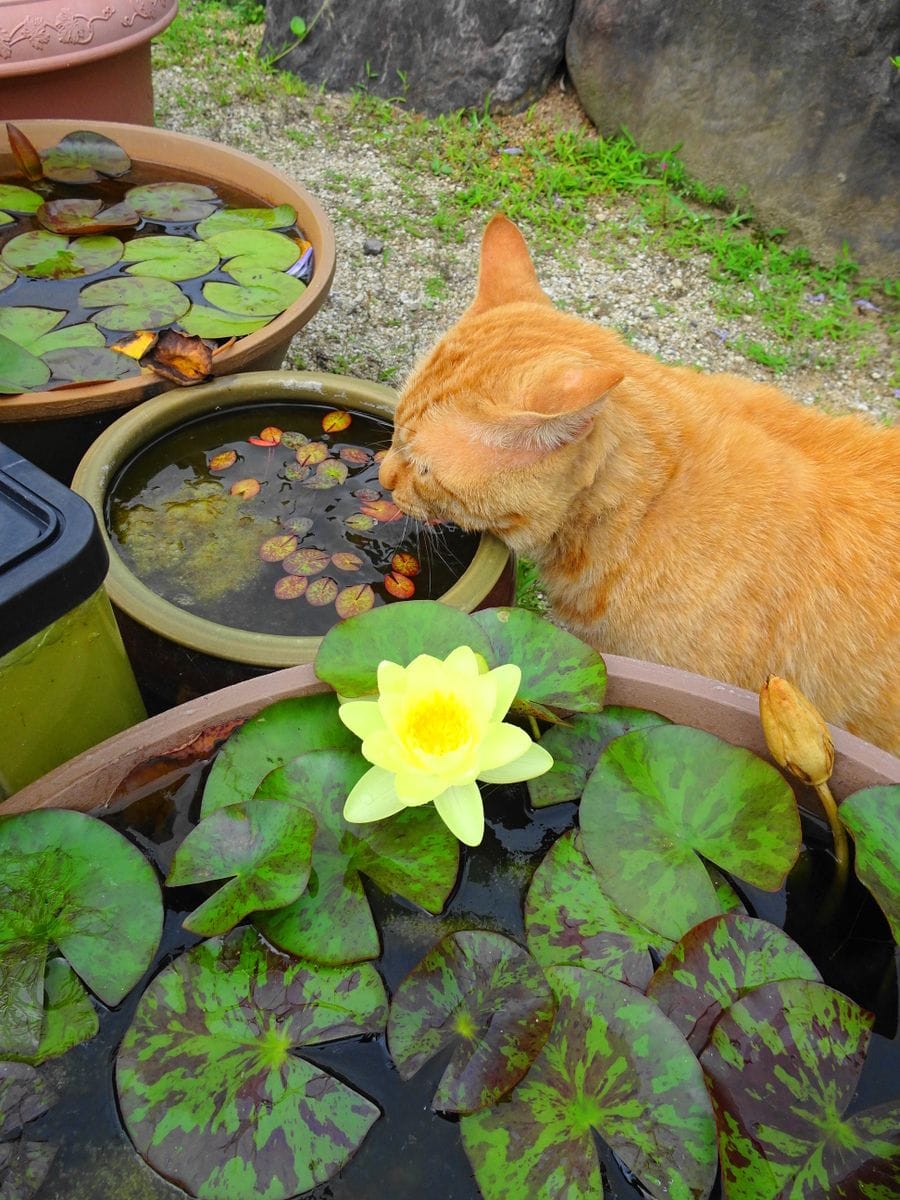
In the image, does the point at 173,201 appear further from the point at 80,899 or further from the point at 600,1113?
the point at 600,1113

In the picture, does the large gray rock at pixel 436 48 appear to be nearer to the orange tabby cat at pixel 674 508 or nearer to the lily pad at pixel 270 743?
the orange tabby cat at pixel 674 508

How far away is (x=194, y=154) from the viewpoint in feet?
8.53

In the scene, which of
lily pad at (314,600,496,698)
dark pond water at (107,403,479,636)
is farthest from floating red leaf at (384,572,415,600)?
lily pad at (314,600,496,698)

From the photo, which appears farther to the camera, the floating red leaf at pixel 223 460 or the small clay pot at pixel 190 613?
the floating red leaf at pixel 223 460

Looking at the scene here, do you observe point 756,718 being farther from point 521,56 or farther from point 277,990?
point 521,56

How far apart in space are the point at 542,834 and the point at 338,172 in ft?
11.6

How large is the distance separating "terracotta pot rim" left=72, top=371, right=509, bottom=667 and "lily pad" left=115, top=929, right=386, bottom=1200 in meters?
0.50

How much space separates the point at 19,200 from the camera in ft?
8.24

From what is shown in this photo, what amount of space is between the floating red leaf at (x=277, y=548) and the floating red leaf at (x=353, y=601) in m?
0.15

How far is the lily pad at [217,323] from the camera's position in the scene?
2.12 metres

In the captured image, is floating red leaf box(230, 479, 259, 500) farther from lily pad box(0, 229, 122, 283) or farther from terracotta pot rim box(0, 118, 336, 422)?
lily pad box(0, 229, 122, 283)

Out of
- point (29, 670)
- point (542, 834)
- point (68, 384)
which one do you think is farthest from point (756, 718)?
point (68, 384)

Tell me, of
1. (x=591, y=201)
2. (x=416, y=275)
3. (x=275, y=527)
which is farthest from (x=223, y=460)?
(x=591, y=201)

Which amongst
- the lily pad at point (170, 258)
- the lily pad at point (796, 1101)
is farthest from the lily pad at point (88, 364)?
the lily pad at point (796, 1101)
